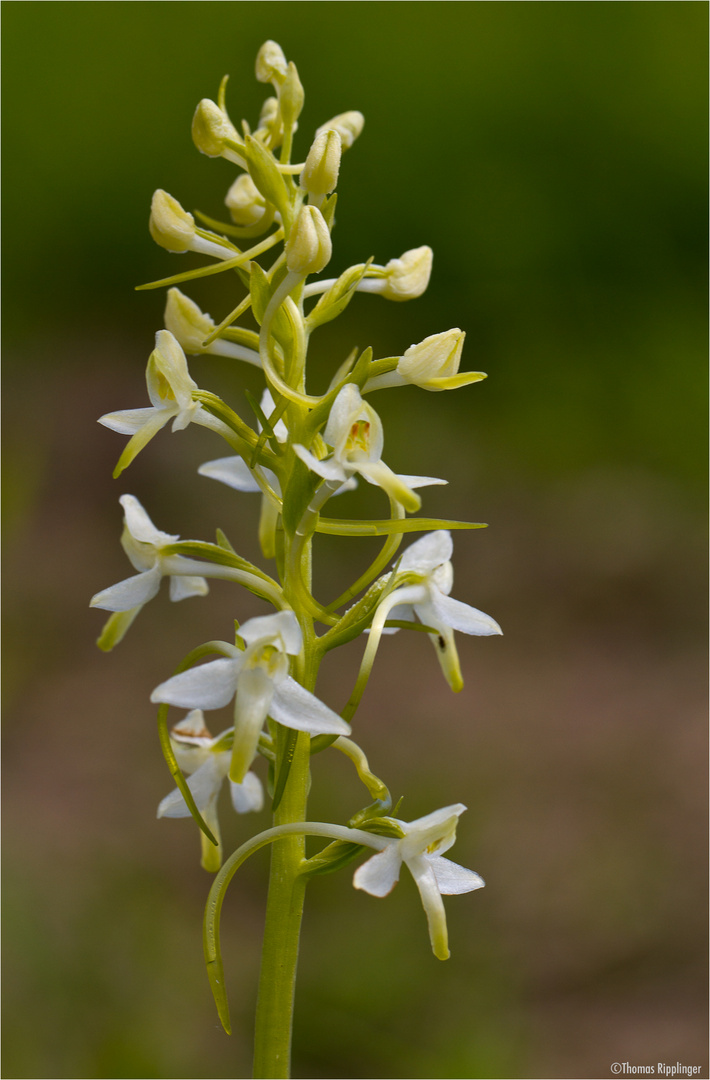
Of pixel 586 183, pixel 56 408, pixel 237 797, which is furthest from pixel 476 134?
pixel 237 797

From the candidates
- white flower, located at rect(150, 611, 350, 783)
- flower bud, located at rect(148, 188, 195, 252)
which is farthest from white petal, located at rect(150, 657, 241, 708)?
flower bud, located at rect(148, 188, 195, 252)

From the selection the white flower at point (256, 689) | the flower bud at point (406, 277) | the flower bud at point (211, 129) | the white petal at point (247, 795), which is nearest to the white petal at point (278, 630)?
the white flower at point (256, 689)

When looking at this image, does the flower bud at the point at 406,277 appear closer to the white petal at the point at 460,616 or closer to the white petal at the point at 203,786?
the white petal at the point at 460,616

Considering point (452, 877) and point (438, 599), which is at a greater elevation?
point (438, 599)

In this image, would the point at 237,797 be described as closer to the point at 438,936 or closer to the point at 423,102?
the point at 438,936

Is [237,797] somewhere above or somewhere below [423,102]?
below

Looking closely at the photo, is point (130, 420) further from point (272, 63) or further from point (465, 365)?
point (465, 365)

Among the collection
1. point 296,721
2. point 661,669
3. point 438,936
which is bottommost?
point 661,669

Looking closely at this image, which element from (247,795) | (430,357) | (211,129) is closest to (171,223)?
(211,129)
